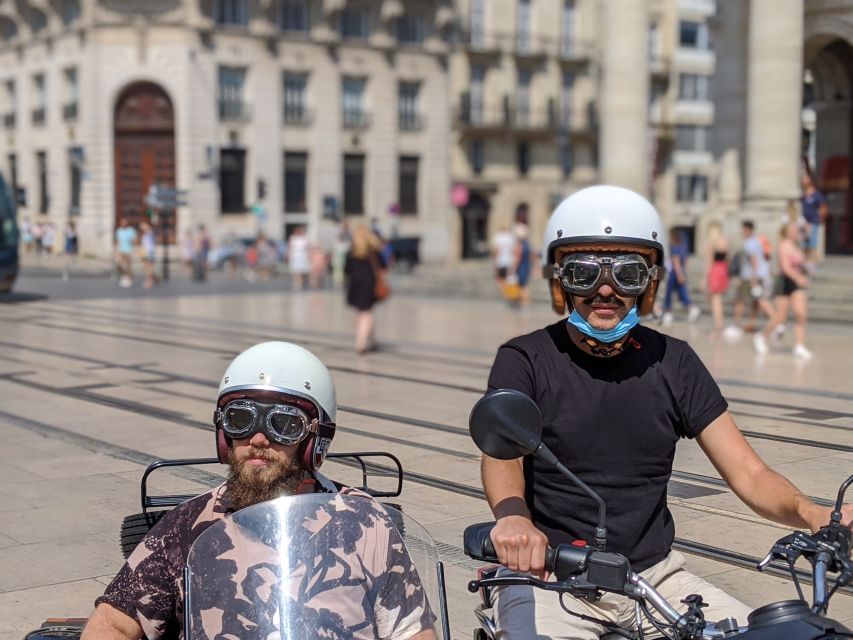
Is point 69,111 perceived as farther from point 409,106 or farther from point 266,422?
point 266,422

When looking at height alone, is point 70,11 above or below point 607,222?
above

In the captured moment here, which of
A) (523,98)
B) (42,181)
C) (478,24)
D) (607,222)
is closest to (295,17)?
(478,24)

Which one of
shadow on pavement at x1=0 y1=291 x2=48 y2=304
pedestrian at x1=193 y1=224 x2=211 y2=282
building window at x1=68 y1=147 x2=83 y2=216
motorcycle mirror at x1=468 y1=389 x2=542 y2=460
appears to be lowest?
shadow on pavement at x1=0 y1=291 x2=48 y2=304

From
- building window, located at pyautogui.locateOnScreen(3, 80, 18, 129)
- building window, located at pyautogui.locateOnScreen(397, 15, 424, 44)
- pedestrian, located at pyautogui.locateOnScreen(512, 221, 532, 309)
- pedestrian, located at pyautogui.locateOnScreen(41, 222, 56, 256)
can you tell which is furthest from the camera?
building window, located at pyautogui.locateOnScreen(3, 80, 18, 129)

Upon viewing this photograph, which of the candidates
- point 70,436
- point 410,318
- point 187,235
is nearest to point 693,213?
point 187,235

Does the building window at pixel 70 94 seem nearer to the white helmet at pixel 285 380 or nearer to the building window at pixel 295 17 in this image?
the building window at pixel 295 17

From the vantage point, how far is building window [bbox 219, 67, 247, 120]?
48062 millimetres

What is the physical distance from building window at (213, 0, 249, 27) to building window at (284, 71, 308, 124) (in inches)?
98.9

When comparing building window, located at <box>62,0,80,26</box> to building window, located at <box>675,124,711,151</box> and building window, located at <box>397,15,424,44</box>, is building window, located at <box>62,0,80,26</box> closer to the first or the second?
building window, located at <box>397,15,424,44</box>

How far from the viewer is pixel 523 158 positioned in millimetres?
57281

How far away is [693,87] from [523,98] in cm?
944

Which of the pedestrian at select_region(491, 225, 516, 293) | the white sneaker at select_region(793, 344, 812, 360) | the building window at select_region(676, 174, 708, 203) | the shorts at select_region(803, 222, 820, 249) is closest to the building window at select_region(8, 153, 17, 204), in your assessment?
the building window at select_region(676, 174, 708, 203)

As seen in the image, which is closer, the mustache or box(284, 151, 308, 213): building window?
the mustache

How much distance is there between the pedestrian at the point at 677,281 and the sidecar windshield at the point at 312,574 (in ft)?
57.3
